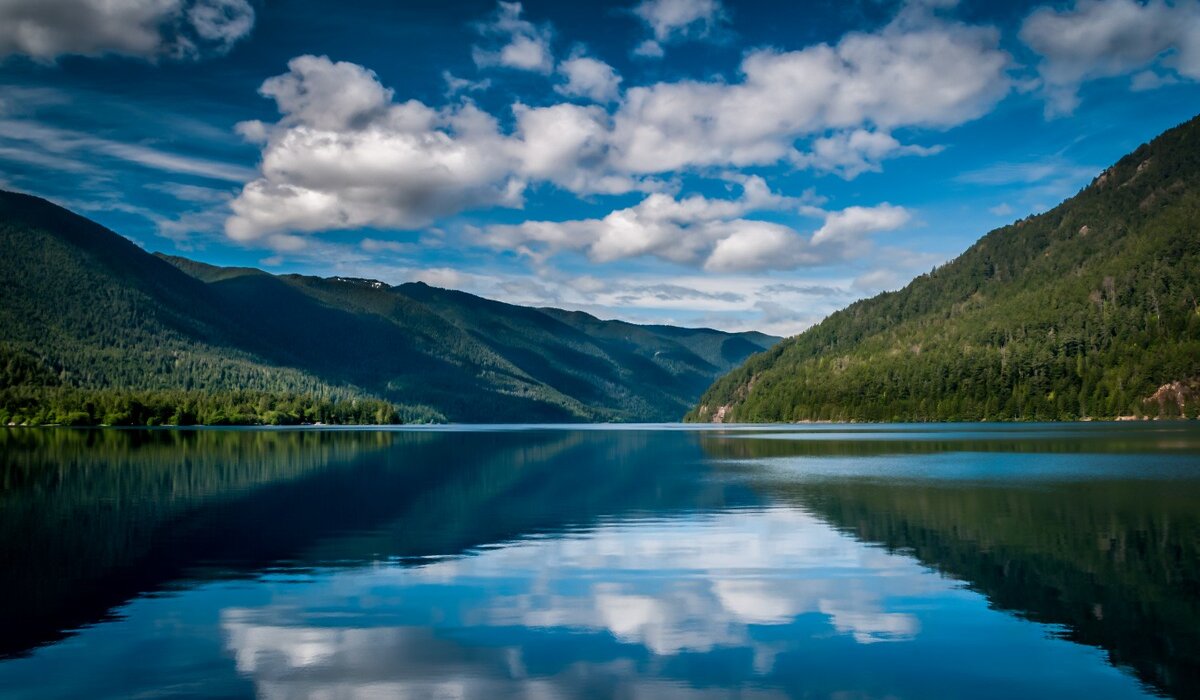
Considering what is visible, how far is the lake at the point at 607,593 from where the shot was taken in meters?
18.5

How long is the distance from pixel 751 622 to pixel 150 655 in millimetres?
14754

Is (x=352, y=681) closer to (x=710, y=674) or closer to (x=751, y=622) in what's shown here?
(x=710, y=674)

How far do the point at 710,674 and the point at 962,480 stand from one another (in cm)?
4981

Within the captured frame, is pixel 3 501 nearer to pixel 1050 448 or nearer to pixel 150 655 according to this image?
pixel 150 655

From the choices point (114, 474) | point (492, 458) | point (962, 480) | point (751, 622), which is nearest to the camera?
point (751, 622)

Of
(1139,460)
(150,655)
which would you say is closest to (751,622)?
(150,655)

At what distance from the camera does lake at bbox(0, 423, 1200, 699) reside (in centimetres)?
1845

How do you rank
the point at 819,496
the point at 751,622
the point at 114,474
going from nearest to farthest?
the point at 751,622
the point at 819,496
the point at 114,474

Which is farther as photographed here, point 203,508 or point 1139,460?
point 1139,460

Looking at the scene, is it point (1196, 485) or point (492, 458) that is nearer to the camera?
point (1196, 485)

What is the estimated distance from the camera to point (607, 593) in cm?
2684

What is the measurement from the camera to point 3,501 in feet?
165

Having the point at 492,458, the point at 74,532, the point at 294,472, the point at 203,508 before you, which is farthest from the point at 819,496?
the point at 492,458

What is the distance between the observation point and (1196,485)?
5412 centimetres
